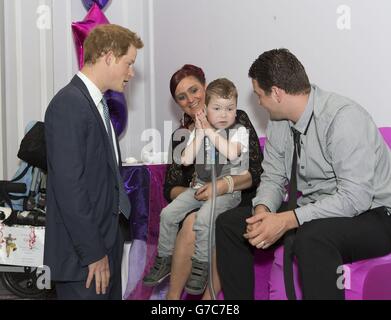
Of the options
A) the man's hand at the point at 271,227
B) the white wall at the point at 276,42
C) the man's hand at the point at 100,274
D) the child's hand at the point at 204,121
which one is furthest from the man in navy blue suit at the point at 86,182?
the white wall at the point at 276,42

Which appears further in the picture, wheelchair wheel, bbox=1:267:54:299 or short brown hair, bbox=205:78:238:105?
wheelchair wheel, bbox=1:267:54:299

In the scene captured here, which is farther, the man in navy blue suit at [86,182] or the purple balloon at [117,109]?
the purple balloon at [117,109]

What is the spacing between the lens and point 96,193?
64.2 inches

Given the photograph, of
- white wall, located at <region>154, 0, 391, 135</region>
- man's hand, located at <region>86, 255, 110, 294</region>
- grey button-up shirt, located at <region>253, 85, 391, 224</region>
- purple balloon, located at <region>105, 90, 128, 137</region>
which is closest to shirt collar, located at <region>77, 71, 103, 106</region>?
man's hand, located at <region>86, 255, 110, 294</region>

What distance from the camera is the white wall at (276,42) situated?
93.5 inches

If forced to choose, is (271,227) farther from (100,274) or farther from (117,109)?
(117,109)

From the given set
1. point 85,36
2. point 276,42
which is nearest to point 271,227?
point 276,42

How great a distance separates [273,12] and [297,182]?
1.17 meters

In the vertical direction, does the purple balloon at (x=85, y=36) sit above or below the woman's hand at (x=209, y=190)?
above

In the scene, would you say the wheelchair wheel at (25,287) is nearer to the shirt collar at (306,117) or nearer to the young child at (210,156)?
the young child at (210,156)

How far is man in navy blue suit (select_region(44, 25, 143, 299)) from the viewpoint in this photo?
1.56 m

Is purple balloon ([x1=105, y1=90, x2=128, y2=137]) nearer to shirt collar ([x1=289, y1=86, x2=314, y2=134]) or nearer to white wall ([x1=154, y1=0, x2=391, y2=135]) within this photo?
A: white wall ([x1=154, y1=0, x2=391, y2=135])

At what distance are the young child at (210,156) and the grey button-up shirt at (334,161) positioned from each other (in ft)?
0.62
